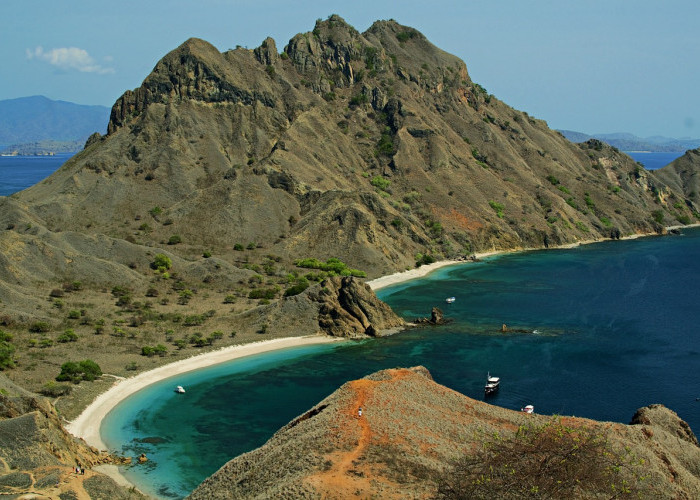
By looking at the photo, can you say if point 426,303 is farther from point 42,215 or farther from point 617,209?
point 617,209

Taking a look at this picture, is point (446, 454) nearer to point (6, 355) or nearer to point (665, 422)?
point (665, 422)

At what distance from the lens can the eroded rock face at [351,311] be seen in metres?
94.8

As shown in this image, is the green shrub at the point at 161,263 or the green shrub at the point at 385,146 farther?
the green shrub at the point at 385,146

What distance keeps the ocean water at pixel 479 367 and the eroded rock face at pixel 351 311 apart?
362cm

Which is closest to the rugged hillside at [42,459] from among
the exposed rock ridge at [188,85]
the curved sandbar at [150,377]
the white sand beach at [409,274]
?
the curved sandbar at [150,377]

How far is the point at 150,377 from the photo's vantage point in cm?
7588

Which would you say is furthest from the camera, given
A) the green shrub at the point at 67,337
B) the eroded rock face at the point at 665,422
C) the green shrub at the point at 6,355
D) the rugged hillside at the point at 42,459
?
the green shrub at the point at 67,337

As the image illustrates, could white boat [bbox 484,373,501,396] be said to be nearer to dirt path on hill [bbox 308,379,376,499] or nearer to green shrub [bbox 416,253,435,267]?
dirt path on hill [bbox 308,379,376,499]

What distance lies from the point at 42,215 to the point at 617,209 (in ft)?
517

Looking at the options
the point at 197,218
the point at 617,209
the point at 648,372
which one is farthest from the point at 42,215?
the point at 617,209

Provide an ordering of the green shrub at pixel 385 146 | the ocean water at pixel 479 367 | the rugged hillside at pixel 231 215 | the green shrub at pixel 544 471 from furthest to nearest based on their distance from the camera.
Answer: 1. the green shrub at pixel 385 146
2. the rugged hillside at pixel 231 215
3. the ocean water at pixel 479 367
4. the green shrub at pixel 544 471

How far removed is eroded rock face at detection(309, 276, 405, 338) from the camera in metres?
94.8

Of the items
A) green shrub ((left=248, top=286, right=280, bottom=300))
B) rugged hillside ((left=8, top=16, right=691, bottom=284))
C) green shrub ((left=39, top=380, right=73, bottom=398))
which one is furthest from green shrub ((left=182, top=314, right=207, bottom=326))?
rugged hillside ((left=8, top=16, right=691, bottom=284))

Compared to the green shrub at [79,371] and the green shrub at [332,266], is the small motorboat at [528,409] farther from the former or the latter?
the green shrub at [332,266]
